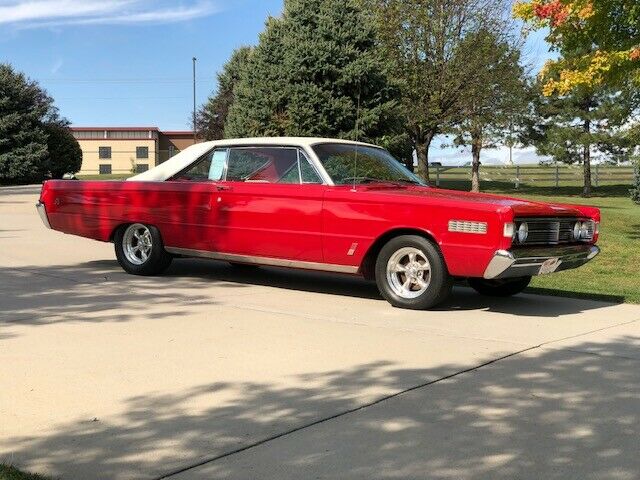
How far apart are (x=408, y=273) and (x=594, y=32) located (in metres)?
9.33

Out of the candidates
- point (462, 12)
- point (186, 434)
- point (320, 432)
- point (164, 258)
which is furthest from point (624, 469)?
point (462, 12)

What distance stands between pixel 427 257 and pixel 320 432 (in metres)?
3.15

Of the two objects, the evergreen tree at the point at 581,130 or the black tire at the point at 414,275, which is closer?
the black tire at the point at 414,275

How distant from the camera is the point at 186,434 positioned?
3.38 m

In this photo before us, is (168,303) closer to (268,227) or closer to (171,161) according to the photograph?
Answer: (268,227)

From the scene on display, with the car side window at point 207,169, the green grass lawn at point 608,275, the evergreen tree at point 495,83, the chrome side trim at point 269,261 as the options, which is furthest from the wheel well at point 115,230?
the evergreen tree at point 495,83

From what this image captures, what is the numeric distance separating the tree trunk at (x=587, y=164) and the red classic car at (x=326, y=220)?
33841mm

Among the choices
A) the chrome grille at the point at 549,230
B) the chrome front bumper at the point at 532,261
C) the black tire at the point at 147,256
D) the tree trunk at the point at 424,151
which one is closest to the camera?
the chrome front bumper at the point at 532,261

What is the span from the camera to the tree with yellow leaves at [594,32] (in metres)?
12.8

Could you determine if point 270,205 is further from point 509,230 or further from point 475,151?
point 475,151

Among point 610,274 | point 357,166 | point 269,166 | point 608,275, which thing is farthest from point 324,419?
point 610,274

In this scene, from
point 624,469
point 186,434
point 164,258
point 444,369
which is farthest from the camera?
point 164,258

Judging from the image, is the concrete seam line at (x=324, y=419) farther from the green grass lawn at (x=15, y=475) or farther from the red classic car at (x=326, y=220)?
the red classic car at (x=326, y=220)

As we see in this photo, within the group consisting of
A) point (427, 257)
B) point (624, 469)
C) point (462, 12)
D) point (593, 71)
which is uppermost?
point (462, 12)
